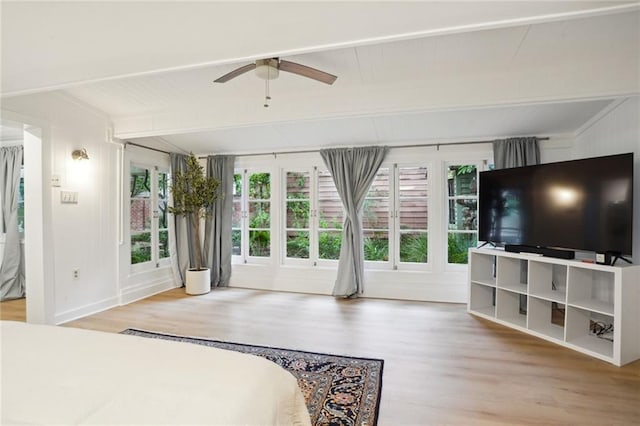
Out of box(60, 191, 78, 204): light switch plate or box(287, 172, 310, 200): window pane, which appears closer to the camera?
box(60, 191, 78, 204): light switch plate

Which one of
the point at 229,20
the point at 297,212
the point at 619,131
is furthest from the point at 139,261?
the point at 619,131

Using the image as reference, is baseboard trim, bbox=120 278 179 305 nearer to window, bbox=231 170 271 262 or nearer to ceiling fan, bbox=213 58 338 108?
window, bbox=231 170 271 262

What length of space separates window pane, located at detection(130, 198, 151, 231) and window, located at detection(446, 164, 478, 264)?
14.1 ft

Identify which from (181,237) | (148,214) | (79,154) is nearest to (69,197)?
(79,154)

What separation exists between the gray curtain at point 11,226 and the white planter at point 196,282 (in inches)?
95.0

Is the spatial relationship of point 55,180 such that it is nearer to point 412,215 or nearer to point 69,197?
point 69,197

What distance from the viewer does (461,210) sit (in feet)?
14.6

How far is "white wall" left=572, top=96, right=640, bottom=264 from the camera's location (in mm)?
2867

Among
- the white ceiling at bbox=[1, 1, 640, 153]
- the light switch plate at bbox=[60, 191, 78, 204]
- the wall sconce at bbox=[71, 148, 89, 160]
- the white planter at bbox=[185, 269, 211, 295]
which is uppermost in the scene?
the white ceiling at bbox=[1, 1, 640, 153]

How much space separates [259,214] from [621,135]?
446cm

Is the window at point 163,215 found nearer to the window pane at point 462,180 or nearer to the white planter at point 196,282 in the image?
the white planter at point 196,282

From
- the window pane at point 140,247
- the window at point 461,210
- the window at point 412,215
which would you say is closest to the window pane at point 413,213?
the window at point 412,215

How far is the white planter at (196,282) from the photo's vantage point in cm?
470

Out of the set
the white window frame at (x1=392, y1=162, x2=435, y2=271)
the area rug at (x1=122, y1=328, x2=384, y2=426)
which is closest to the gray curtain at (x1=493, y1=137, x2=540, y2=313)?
the white window frame at (x1=392, y1=162, x2=435, y2=271)
